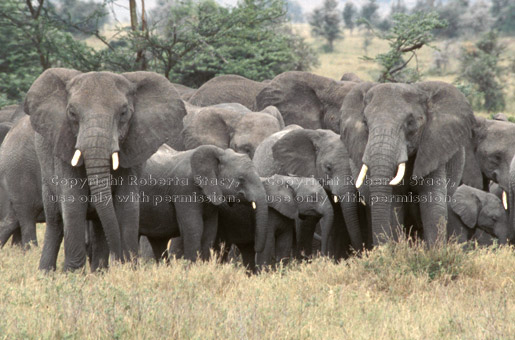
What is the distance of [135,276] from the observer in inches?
262

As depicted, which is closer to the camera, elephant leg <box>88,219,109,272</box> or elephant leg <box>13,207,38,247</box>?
elephant leg <box>88,219,109,272</box>

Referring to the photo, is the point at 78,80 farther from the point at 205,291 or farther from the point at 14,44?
the point at 14,44

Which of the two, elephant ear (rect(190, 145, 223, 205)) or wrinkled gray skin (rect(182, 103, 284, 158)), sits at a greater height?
wrinkled gray skin (rect(182, 103, 284, 158))

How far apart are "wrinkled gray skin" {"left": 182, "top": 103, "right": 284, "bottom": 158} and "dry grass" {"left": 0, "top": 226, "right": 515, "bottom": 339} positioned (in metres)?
4.15

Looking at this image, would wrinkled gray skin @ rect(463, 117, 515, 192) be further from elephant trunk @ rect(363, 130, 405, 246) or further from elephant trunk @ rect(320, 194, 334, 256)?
elephant trunk @ rect(363, 130, 405, 246)

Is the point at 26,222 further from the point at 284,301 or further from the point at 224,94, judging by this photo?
the point at 224,94

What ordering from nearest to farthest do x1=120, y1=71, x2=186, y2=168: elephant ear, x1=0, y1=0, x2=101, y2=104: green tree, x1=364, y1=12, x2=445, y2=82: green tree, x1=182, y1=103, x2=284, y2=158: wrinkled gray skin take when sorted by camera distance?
x1=120, y1=71, x2=186, y2=168: elephant ear, x1=182, y1=103, x2=284, y2=158: wrinkled gray skin, x1=364, y1=12, x2=445, y2=82: green tree, x1=0, y1=0, x2=101, y2=104: green tree

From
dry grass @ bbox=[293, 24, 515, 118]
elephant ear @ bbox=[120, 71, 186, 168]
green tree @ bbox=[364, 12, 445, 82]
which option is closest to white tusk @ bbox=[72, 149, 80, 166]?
elephant ear @ bbox=[120, 71, 186, 168]

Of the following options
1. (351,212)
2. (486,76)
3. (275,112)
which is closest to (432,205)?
(351,212)

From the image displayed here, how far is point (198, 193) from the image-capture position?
895 cm

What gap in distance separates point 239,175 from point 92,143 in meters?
2.34

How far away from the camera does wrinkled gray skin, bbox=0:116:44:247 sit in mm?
9203

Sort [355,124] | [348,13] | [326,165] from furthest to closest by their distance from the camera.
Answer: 1. [348,13]
2. [326,165]
3. [355,124]

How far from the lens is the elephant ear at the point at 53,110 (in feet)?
23.8
